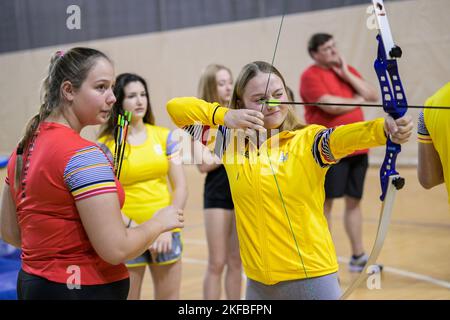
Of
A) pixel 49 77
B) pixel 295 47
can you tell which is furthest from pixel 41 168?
pixel 295 47

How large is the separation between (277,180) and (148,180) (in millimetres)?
1218

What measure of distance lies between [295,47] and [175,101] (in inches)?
13.9

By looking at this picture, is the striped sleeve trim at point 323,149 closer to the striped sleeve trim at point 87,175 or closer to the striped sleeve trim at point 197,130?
the striped sleeve trim at point 197,130

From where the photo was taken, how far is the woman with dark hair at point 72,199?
151cm

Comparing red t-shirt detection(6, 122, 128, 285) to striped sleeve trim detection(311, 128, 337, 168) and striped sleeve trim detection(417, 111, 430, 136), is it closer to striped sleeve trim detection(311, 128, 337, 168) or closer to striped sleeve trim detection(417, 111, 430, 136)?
striped sleeve trim detection(311, 128, 337, 168)

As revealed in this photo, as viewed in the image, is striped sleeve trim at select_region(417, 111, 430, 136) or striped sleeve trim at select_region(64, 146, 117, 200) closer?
striped sleeve trim at select_region(64, 146, 117, 200)

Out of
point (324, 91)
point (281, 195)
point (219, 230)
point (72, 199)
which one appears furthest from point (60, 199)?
point (219, 230)

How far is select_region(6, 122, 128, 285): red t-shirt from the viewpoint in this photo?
4.94ft

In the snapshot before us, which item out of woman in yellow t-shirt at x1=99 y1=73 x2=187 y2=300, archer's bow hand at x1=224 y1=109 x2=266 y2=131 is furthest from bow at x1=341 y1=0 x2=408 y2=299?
woman in yellow t-shirt at x1=99 y1=73 x2=187 y2=300

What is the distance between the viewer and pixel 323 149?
159 cm

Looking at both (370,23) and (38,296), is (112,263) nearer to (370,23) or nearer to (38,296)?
(38,296)

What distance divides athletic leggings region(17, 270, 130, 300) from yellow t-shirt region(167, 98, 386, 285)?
1.28 feet

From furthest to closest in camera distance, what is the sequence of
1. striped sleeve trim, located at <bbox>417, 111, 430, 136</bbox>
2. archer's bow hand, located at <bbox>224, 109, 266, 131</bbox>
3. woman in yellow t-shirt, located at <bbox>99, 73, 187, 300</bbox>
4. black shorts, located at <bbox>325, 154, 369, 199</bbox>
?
black shorts, located at <bbox>325, 154, 369, 199</bbox> → woman in yellow t-shirt, located at <bbox>99, 73, 187, 300</bbox> → striped sleeve trim, located at <bbox>417, 111, 430, 136</bbox> → archer's bow hand, located at <bbox>224, 109, 266, 131</bbox>

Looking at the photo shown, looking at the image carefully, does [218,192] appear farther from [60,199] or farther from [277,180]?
[60,199]
